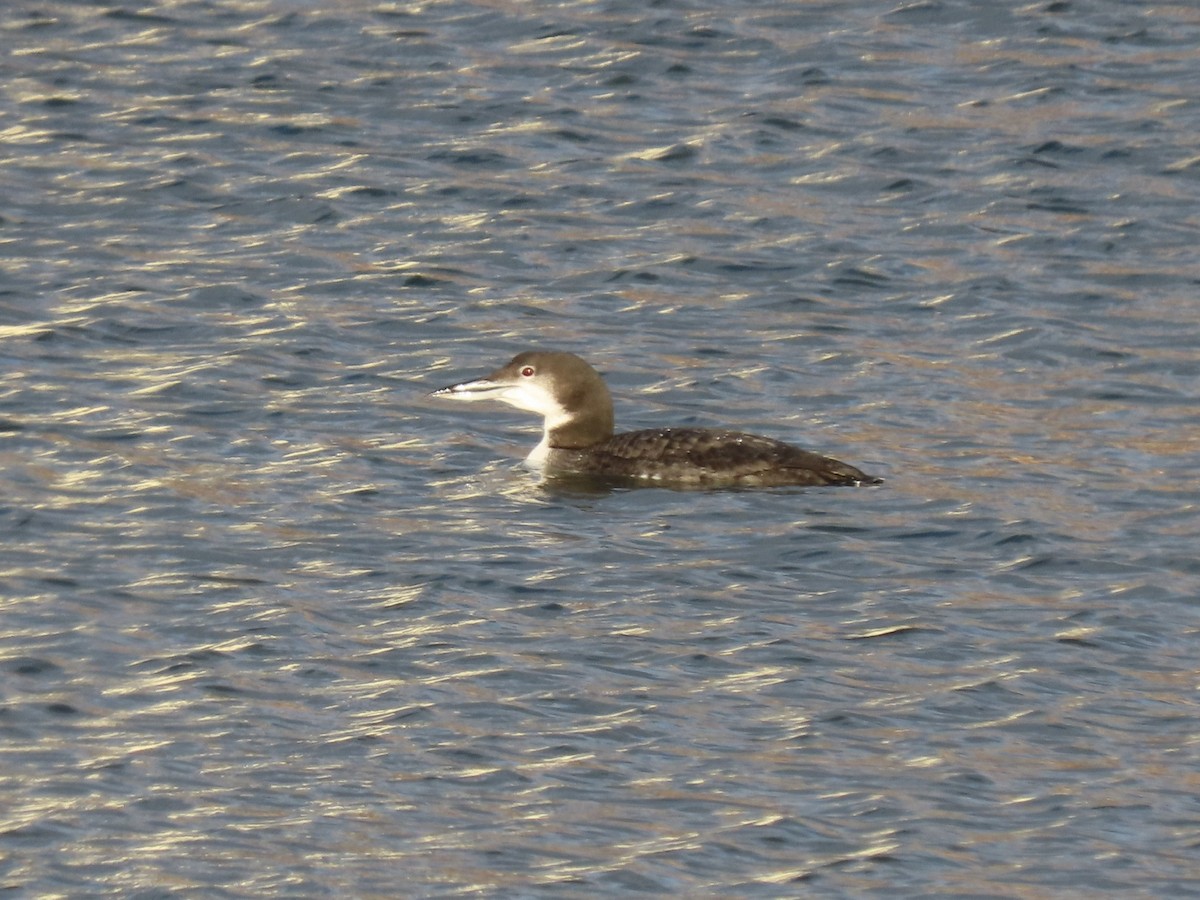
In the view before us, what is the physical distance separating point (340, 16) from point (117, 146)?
10.8ft

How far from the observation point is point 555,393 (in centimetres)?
1430

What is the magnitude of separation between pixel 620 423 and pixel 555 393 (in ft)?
2.58

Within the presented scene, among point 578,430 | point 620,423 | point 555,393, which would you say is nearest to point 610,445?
point 578,430

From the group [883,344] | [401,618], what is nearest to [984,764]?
[401,618]

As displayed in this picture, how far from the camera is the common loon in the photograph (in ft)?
43.5

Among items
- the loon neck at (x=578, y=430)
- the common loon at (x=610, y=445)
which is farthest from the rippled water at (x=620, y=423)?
the loon neck at (x=578, y=430)

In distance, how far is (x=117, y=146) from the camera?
18938 mm

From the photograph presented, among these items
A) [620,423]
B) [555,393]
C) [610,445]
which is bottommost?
[620,423]

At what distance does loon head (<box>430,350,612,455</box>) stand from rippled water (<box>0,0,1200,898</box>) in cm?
33

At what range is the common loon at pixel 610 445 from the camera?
43.5 feet

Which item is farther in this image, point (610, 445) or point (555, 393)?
point (555, 393)

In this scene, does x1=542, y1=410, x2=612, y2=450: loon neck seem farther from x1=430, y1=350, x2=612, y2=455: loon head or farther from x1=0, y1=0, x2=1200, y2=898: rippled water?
x1=0, y1=0, x2=1200, y2=898: rippled water

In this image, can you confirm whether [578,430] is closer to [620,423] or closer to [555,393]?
[555,393]

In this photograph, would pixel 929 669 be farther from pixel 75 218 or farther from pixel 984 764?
pixel 75 218
